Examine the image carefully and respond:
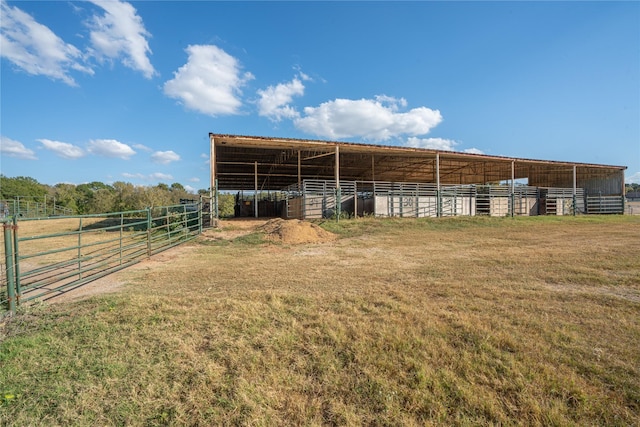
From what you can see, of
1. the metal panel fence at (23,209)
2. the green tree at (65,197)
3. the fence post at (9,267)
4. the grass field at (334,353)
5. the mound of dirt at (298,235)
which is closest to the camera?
the grass field at (334,353)

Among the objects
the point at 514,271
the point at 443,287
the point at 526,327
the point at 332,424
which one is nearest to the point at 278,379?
the point at 332,424

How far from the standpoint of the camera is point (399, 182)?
2355 centimetres

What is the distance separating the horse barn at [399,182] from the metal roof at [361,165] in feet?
0.24

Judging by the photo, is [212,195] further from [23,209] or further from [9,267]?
[23,209]

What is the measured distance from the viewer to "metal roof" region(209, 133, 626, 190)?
18.2m

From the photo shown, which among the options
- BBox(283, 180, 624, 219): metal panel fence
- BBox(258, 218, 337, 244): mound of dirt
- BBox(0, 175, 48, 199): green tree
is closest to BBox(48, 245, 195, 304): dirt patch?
BBox(258, 218, 337, 244): mound of dirt

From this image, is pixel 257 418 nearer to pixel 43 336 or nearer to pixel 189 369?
pixel 189 369

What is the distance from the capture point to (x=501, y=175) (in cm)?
3080

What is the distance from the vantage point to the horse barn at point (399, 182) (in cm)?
1788

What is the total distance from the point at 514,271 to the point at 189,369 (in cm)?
613

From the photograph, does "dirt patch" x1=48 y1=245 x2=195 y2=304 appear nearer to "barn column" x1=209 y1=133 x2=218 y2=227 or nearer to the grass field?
the grass field

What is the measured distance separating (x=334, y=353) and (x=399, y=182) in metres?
22.1

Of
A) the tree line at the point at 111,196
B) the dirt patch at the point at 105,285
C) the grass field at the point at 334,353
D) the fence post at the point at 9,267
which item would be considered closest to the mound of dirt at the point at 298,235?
the dirt patch at the point at 105,285

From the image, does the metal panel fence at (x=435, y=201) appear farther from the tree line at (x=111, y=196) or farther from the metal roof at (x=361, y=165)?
the tree line at (x=111, y=196)
